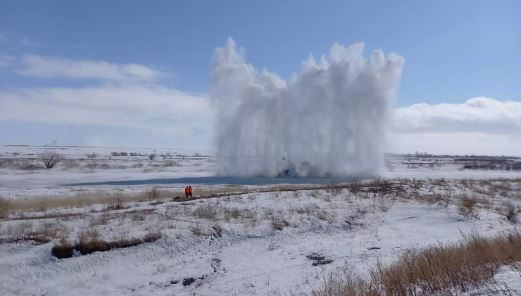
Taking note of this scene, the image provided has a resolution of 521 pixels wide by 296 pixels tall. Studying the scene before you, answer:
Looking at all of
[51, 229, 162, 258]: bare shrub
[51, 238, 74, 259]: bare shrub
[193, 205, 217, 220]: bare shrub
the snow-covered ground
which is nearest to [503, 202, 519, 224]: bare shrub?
the snow-covered ground

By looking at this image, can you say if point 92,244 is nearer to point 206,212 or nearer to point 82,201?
point 206,212

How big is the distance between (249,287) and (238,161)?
149 feet

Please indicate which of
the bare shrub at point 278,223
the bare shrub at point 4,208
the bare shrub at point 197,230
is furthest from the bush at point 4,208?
the bare shrub at point 278,223

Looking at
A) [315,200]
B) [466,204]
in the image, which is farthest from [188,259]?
[466,204]

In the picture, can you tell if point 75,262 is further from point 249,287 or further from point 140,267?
point 249,287

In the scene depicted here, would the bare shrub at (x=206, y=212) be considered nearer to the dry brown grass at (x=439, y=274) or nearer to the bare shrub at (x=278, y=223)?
the bare shrub at (x=278, y=223)

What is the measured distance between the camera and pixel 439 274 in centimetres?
836

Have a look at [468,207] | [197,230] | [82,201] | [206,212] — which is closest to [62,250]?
[197,230]

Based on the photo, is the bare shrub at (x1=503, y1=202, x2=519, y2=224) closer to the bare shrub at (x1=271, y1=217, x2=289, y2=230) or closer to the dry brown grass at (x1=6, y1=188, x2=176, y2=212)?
the bare shrub at (x1=271, y1=217, x2=289, y2=230)

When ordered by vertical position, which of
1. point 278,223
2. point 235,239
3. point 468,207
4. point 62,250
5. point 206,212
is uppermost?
point 206,212

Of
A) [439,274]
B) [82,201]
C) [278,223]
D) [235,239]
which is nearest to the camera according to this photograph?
[439,274]

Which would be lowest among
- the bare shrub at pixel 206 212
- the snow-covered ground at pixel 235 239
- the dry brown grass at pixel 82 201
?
the snow-covered ground at pixel 235 239

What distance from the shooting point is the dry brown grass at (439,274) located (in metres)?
7.71

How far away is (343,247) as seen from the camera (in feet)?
54.5
